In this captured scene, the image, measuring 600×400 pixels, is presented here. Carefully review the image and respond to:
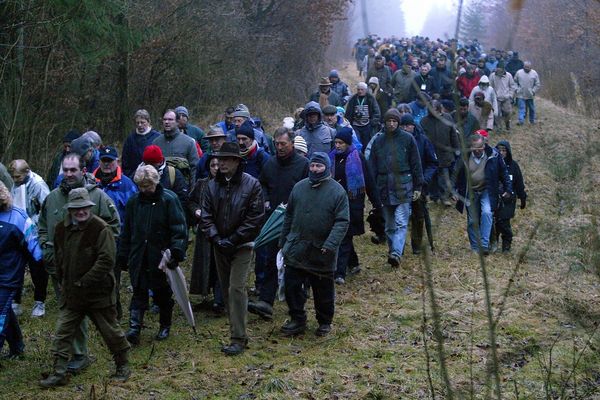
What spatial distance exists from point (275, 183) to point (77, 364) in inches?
125

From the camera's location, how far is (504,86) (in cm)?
2264

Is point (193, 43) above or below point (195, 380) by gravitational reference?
above

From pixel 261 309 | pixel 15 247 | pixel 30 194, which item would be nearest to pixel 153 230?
pixel 15 247

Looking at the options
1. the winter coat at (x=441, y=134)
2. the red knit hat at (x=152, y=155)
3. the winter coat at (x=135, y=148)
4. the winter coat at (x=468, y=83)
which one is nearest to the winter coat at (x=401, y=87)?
the winter coat at (x=468, y=83)

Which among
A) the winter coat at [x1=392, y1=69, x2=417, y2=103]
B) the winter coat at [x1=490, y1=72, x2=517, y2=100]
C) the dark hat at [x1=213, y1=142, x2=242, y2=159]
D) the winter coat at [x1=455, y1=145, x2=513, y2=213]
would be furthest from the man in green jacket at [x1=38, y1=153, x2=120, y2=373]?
the winter coat at [x1=490, y1=72, x2=517, y2=100]

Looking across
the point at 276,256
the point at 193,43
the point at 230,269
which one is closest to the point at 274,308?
the point at 276,256

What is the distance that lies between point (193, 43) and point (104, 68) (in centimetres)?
285

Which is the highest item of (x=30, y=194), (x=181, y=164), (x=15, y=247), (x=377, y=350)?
(x=181, y=164)

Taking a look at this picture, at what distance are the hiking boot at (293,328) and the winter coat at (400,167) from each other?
3066 mm

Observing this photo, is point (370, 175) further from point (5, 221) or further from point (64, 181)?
point (5, 221)

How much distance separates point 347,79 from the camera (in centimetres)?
3781

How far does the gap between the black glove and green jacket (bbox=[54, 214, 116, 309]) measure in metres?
1.23

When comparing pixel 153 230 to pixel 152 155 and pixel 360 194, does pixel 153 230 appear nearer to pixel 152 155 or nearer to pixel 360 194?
pixel 152 155

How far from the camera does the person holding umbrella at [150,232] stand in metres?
7.94
